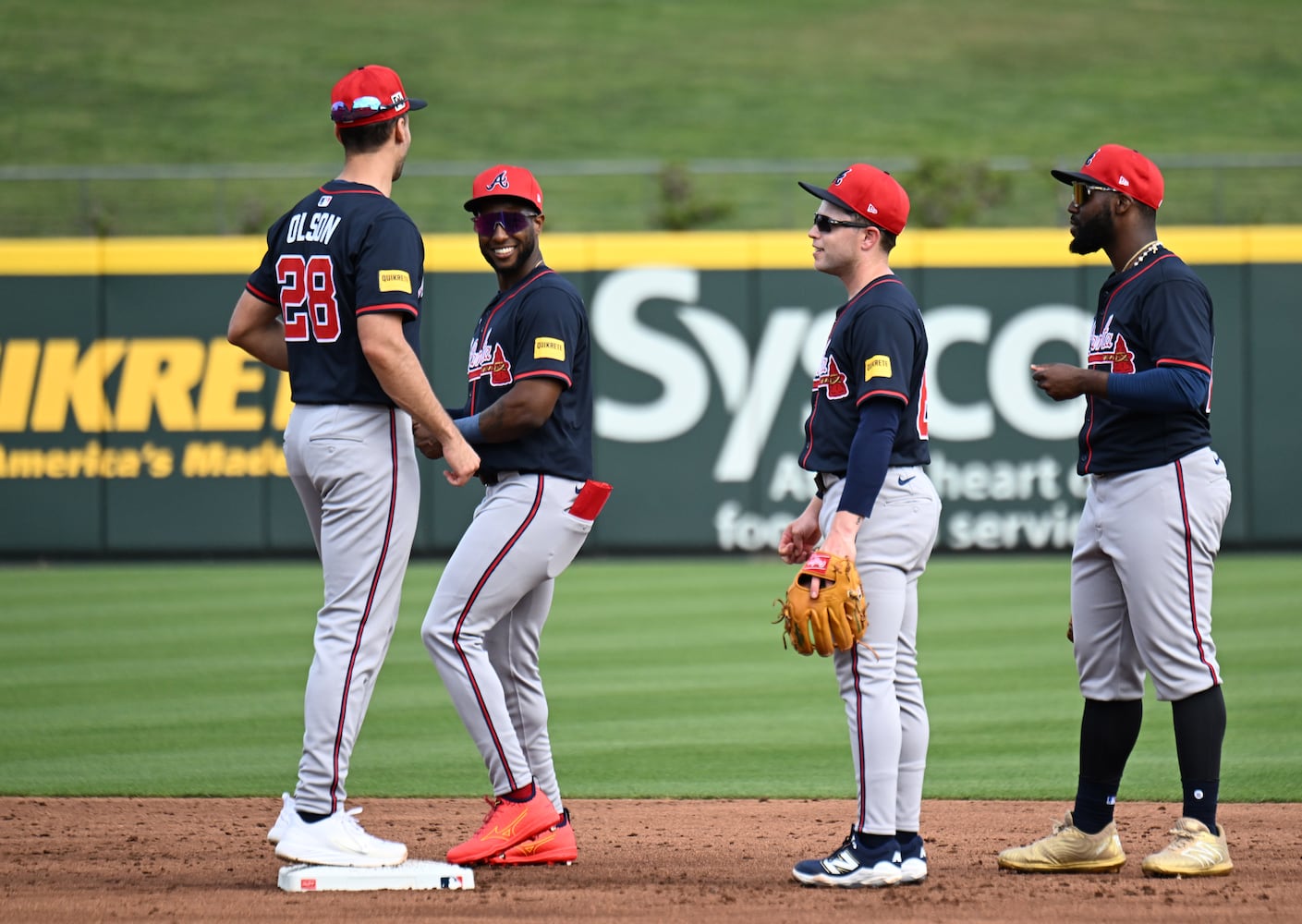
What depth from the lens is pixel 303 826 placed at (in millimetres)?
4195

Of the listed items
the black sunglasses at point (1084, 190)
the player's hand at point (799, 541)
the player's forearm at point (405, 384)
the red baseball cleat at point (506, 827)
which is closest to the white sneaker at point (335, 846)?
the red baseball cleat at point (506, 827)

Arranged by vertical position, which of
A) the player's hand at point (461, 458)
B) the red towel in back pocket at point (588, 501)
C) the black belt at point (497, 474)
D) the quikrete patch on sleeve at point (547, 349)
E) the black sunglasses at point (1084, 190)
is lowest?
the red towel in back pocket at point (588, 501)

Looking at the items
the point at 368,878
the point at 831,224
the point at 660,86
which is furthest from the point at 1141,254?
the point at 660,86

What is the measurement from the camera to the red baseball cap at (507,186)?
14.7 feet

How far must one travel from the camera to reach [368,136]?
431 cm

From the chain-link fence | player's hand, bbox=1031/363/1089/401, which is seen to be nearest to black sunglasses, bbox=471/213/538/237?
player's hand, bbox=1031/363/1089/401

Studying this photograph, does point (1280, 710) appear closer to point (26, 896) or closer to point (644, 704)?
point (644, 704)

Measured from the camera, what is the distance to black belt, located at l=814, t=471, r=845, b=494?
4.32m

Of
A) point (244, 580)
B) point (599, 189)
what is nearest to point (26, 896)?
point (244, 580)

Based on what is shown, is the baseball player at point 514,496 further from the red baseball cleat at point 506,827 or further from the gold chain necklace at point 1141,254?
the gold chain necklace at point 1141,254

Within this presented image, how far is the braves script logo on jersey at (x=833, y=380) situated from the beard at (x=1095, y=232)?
30.6 inches

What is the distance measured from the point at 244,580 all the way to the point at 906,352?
9726mm

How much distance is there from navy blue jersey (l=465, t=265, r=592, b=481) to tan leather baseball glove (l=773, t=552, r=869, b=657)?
31.8 inches

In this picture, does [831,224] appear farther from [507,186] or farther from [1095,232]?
[507,186]
